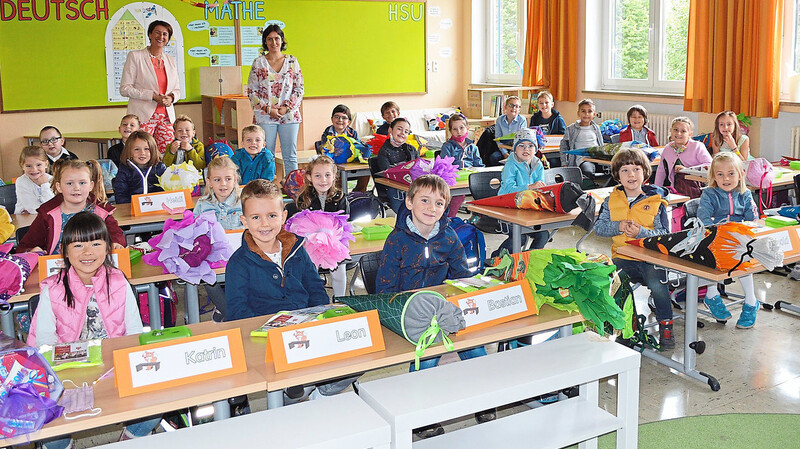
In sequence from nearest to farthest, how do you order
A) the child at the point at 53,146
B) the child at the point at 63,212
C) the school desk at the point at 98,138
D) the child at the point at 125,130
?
the child at the point at 63,212
the child at the point at 53,146
the child at the point at 125,130
the school desk at the point at 98,138

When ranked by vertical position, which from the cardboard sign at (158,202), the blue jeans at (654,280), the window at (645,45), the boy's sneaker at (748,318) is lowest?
the boy's sneaker at (748,318)

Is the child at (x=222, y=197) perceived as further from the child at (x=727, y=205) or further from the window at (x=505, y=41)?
the window at (x=505, y=41)

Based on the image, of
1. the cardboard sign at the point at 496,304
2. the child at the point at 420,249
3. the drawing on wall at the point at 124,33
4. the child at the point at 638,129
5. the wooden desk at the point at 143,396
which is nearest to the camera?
the wooden desk at the point at 143,396

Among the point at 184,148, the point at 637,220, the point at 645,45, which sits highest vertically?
the point at 645,45

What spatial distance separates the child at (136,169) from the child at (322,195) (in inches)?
50.7

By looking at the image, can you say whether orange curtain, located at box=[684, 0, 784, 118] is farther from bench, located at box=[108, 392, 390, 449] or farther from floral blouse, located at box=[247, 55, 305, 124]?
bench, located at box=[108, 392, 390, 449]

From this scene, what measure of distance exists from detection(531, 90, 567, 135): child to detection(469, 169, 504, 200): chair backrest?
331cm

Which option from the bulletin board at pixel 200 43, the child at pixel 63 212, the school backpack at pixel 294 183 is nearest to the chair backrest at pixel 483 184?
the school backpack at pixel 294 183

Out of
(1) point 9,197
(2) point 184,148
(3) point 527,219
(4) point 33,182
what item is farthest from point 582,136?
(1) point 9,197

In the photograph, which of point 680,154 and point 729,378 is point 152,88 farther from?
point 729,378

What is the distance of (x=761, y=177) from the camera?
17.4ft

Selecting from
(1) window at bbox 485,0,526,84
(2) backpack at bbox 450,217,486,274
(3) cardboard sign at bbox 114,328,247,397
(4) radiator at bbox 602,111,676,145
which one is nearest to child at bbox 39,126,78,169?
(2) backpack at bbox 450,217,486,274

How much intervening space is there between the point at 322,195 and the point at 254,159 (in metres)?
1.36

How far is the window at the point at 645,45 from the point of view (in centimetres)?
863
